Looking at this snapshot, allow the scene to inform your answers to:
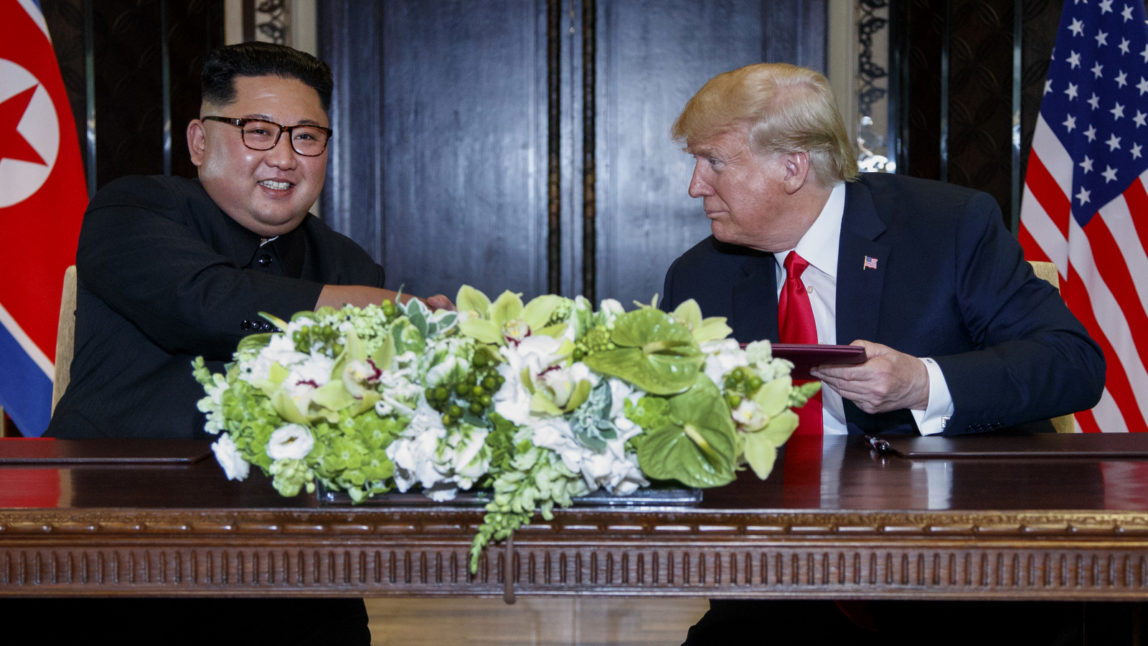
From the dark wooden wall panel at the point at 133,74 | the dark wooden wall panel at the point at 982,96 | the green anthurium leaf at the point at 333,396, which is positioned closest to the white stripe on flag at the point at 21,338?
the dark wooden wall panel at the point at 133,74

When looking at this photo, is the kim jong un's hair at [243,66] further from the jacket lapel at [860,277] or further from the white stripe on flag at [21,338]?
the white stripe on flag at [21,338]

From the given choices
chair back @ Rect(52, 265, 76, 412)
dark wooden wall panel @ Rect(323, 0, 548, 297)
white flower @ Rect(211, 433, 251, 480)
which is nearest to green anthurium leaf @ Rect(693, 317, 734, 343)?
white flower @ Rect(211, 433, 251, 480)

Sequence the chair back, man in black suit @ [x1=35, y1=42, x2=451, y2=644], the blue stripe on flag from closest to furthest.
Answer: man in black suit @ [x1=35, y1=42, x2=451, y2=644] → the chair back → the blue stripe on flag

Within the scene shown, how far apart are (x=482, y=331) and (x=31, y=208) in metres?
3.10

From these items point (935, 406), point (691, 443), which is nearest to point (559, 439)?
point (691, 443)

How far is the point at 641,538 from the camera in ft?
3.67

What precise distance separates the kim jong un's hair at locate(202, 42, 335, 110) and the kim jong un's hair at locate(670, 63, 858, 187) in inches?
35.8

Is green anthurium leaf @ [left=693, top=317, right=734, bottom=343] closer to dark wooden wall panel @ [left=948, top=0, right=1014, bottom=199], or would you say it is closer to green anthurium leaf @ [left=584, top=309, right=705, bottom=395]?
green anthurium leaf @ [left=584, top=309, right=705, bottom=395]

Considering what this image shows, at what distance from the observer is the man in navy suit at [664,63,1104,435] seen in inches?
77.4

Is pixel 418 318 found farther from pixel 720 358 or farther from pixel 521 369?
pixel 720 358

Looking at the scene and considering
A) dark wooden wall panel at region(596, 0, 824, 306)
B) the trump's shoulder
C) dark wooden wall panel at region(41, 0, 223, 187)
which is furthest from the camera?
dark wooden wall panel at region(596, 0, 824, 306)

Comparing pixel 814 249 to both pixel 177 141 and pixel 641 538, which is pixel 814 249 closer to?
pixel 641 538

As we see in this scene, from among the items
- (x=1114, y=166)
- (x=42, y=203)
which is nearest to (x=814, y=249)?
(x=1114, y=166)

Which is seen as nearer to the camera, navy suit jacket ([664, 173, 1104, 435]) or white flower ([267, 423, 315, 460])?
white flower ([267, 423, 315, 460])
